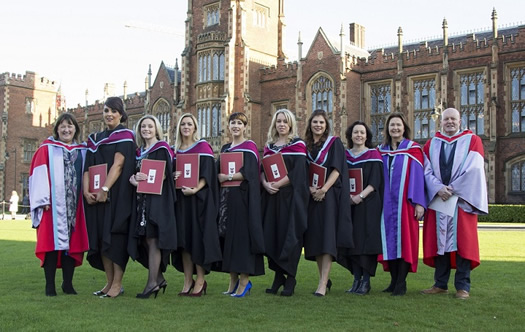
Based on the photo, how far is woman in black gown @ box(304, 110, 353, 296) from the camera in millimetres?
6379

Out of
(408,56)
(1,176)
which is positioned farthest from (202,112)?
(1,176)

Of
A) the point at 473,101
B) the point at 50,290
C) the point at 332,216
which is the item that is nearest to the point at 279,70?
the point at 473,101

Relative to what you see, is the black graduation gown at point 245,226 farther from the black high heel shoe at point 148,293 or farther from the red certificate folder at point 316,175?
the black high heel shoe at point 148,293

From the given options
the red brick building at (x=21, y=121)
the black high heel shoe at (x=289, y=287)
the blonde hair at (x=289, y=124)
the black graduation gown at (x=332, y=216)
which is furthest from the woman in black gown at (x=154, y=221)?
the red brick building at (x=21, y=121)

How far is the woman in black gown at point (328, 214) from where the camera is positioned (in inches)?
251

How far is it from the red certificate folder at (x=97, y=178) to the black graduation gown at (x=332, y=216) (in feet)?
7.45

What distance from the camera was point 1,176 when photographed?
46031 mm

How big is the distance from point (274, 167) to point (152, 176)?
1334mm

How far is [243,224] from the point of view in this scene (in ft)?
21.0

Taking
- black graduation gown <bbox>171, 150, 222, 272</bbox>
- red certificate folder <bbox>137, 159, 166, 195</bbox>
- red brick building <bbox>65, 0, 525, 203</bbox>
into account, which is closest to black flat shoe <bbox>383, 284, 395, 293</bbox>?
black graduation gown <bbox>171, 150, 222, 272</bbox>

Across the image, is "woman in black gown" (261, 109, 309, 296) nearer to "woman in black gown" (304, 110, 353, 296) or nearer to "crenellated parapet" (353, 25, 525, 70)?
"woman in black gown" (304, 110, 353, 296)

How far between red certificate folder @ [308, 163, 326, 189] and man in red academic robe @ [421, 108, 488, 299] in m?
1.18

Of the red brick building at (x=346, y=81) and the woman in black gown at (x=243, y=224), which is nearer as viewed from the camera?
the woman in black gown at (x=243, y=224)

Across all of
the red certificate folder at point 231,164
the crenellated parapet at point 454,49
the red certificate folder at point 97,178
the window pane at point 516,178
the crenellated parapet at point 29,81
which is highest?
the crenellated parapet at point 29,81
